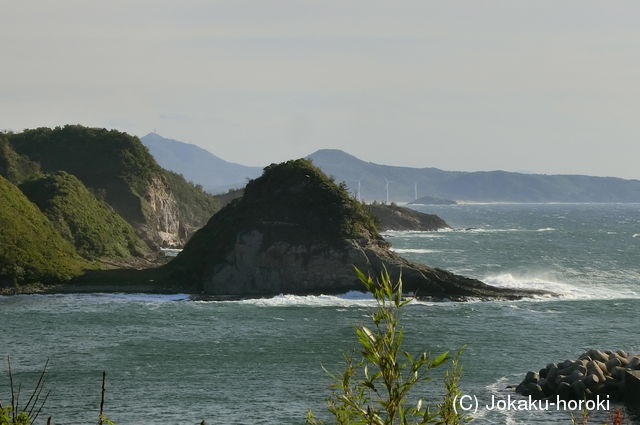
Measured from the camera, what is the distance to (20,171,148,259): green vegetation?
447ft

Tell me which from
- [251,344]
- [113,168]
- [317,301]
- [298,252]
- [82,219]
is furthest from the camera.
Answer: [113,168]

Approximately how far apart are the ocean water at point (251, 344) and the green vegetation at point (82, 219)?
32.7 meters

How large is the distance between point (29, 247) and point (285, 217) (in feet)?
111

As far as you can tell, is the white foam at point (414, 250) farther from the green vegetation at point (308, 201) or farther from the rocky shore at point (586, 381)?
the rocky shore at point (586, 381)

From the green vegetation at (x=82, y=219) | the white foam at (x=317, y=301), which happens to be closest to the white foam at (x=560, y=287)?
the white foam at (x=317, y=301)

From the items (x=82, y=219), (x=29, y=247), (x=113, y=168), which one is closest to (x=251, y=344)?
(x=29, y=247)

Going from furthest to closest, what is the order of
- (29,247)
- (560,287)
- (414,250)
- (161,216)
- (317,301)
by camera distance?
(161,216)
(414,250)
(560,287)
(29,247)
(317,301)

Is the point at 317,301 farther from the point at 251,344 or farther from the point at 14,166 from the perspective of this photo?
the point at 14,166

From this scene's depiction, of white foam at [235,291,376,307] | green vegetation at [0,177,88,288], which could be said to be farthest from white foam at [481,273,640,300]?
green vegetation at [0,177,88,288]

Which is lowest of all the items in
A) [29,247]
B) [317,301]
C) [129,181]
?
[317,301]

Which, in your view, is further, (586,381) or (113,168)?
(113,168)

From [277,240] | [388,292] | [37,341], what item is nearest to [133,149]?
[277,240]

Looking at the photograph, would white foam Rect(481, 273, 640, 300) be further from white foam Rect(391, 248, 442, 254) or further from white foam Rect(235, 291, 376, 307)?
white foam Rect(391, 248, 442, 254)

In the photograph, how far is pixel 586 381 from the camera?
5606 cm
